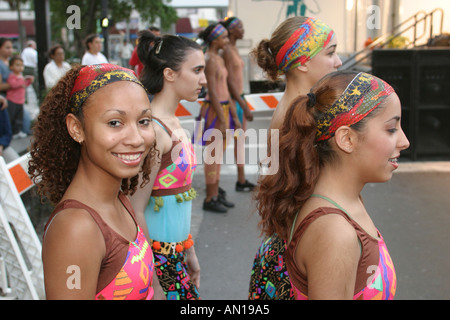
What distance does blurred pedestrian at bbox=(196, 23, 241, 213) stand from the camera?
6465mm

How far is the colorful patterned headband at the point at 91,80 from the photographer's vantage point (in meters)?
1.90

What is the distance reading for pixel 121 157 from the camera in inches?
75.4

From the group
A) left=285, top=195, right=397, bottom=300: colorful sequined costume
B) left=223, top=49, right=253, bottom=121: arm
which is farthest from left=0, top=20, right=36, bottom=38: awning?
left=285, top=195, right=397, bottom=300: colorful sequined costume

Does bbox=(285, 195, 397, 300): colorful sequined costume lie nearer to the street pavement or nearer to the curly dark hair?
the curly dark hair

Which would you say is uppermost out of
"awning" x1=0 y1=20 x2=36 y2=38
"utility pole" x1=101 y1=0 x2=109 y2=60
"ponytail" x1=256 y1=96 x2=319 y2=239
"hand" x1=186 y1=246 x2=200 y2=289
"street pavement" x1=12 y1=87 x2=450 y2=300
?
"awning" x1=0 y1=20 x2=36 y2=38

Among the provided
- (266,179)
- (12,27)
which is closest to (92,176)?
(266,179)

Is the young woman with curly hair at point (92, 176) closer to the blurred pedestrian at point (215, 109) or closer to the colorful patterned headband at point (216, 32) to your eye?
the blurred pedestrian at point (215, 109)

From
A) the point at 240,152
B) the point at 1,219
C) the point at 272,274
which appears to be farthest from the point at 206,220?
the point at 272,274

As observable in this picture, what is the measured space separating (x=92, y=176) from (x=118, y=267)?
0.37 metres

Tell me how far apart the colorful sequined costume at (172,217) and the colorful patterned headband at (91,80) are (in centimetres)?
100

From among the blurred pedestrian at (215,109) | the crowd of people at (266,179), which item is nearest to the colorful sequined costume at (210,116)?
the blurred pedestrian at (215,109)

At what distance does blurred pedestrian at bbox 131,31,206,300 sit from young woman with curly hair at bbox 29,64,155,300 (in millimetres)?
678
